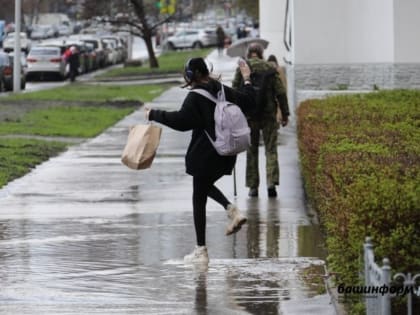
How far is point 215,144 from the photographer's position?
10461 mm

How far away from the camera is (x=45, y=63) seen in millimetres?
55250

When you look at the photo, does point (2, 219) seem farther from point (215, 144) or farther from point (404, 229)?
point (404, 229)

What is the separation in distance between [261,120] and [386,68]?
6.82 m

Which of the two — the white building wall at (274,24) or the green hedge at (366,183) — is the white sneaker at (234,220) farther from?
the white building wall at (274,24)

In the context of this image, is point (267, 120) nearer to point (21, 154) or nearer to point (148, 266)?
point (148, 266)

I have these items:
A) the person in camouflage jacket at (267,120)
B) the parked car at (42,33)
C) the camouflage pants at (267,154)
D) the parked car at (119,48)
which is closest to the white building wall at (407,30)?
the person in camouflage jacket at (267,120)

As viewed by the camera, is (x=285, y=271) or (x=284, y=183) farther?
(x=284, y=183)

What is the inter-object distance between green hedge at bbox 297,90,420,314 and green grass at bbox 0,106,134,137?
1226 centimetres

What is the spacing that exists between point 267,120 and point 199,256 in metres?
4.84

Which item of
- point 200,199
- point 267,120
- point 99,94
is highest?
point 267,120

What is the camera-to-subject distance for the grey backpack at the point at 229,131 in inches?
410

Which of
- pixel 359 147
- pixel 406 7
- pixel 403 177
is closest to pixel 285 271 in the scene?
pixel 359 147

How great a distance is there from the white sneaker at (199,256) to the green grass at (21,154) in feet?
20.8

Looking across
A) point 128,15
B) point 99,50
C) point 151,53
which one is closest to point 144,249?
point 151,53
